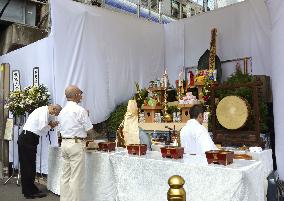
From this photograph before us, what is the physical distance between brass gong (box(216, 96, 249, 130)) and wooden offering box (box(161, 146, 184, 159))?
1.78 m

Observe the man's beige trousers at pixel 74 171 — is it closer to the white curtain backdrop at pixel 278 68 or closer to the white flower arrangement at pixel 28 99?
the white flower arrangement at pixel 28 99

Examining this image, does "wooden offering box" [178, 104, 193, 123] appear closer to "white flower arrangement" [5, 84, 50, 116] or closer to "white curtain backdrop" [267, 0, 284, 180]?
"white curtain backdrop" [267, 0, 284, 180]

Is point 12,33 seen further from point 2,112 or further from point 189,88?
point 189,88

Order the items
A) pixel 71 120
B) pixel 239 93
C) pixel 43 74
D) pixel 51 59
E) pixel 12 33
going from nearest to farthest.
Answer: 1. pixel 71 120
2. pixel 239 93
3. pixel 51 59
4. pixel 43 74
5. pixel 12 33

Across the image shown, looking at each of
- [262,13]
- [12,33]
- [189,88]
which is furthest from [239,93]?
[12,33]

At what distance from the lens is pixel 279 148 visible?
16.6ft

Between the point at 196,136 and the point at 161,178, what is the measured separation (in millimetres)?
828

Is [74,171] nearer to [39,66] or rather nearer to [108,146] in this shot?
[108,146]

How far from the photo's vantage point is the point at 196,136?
14.0ft

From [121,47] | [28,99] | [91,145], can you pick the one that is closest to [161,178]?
[91,145]

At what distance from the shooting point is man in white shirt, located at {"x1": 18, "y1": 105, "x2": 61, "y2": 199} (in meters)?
6.25

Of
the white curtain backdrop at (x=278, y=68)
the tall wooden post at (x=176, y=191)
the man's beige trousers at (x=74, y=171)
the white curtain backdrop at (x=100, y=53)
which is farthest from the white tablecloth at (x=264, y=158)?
the white curtain backdrop at (x=100, y=53)

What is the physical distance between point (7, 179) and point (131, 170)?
5.07 m

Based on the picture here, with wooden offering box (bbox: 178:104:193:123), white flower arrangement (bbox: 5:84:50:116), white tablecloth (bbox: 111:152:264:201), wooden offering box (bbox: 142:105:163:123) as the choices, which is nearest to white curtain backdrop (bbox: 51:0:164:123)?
white flower arrangement (bbox: 5:84:50:116)
